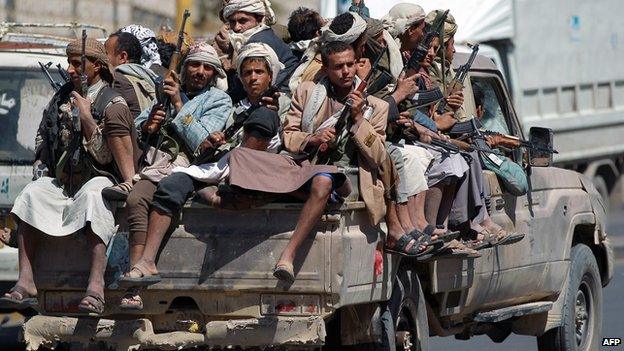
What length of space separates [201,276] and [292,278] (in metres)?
0.51

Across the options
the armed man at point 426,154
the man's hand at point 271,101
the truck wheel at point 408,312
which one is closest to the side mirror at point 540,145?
the armed man at point 426,154

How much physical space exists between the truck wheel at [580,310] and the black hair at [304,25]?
2407 millimetres

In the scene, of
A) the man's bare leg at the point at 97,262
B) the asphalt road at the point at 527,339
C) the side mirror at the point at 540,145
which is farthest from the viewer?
the asphalt road at the point at 527,339

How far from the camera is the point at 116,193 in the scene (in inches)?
312

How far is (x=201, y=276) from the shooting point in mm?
7730

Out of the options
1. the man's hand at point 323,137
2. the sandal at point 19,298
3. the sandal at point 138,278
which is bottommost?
the sandal at point 19,298

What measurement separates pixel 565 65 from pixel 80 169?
562 inches

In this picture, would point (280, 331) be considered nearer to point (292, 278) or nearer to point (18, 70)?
point (292, 278)

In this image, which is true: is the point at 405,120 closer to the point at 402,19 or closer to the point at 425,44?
the point at 425,44

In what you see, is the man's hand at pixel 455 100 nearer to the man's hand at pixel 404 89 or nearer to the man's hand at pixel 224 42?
the man's hand at pixel 404 89

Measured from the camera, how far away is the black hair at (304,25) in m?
9.87

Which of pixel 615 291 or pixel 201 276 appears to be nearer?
pixel 201 276

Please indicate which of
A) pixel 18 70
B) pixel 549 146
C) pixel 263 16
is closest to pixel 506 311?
pixel 549 146

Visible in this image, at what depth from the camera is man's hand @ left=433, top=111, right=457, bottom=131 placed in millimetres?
9156
